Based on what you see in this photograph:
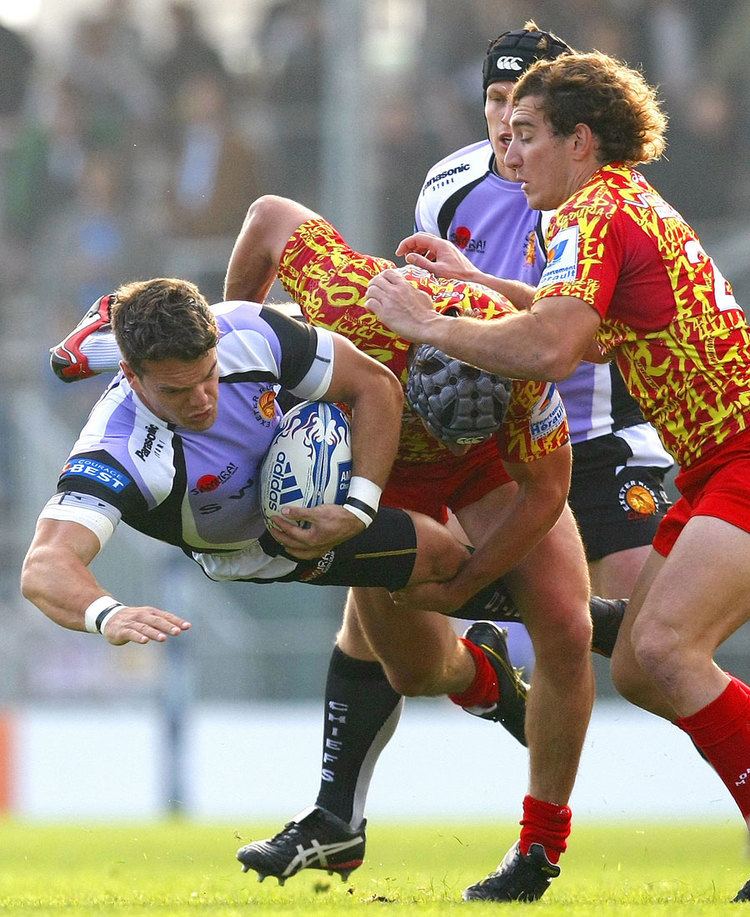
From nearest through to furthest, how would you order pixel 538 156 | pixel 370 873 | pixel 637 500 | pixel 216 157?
1. pixel 538 156
2. pixel 637 500
3. pixel 370 873
4. pixel 216 157

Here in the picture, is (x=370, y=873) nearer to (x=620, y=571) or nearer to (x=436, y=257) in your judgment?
(x=620, y=571)

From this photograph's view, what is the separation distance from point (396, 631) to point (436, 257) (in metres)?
1.41

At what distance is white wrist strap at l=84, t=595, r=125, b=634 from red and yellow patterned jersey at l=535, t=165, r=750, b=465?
5.26ft

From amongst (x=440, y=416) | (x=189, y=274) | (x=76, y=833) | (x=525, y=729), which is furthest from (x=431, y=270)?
(x=189, y=274)

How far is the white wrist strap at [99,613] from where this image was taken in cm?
493

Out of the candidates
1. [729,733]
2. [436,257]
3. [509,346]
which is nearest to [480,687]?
[729,733]

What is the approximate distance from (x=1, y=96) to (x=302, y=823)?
497 inches

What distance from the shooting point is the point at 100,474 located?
5402 mm

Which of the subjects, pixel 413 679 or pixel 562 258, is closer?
pixel 562 258

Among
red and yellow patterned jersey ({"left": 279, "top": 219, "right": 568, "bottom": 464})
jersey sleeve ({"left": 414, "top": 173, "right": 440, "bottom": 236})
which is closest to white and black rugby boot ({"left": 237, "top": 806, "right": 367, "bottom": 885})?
red and yellow patterned jersey ({"left": 279, "top": 219, "right": 568, "bottom": 464})

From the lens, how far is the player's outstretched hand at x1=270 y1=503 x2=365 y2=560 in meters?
5.72

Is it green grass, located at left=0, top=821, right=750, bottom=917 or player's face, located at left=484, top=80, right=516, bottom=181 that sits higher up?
player's face, located at left=484, top=80, right=516, bottom=181

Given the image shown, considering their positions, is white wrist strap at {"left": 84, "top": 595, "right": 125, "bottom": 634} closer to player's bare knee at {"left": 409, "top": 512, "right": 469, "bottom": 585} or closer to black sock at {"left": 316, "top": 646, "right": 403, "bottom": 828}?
player's bare knee at {"left": 409, "top": 512, "right": 469, "bottom": 585}

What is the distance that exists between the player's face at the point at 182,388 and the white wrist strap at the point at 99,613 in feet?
2.44
